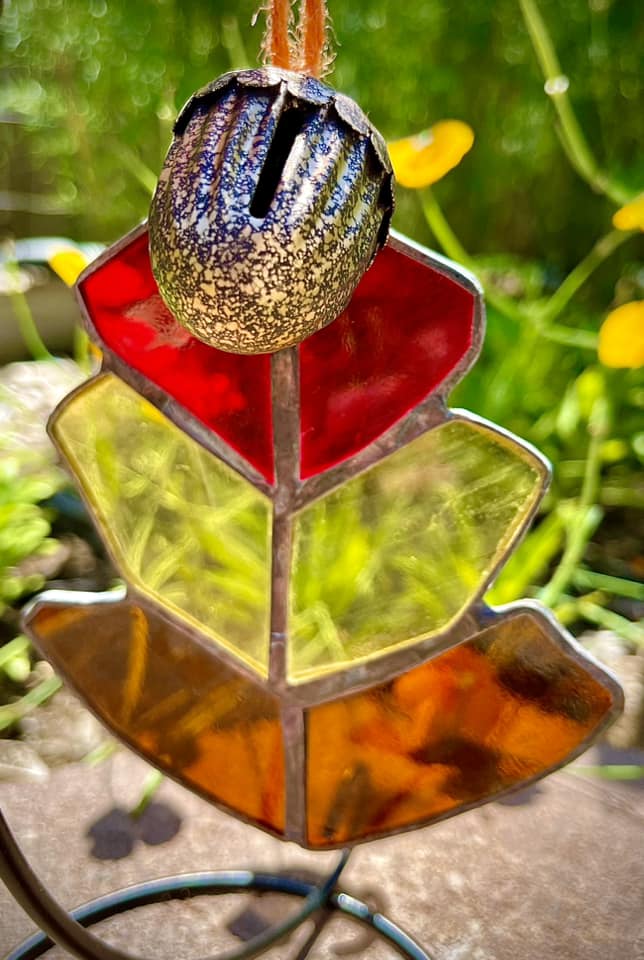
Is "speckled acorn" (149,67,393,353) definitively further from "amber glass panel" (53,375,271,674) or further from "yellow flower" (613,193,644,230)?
"yellow flower" (613,193,644,230)

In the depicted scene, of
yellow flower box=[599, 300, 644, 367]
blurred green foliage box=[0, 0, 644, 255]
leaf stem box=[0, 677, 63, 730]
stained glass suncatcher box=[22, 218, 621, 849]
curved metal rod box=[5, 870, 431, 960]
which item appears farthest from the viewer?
blurred green foliage box=[0, 0, 644, 255]

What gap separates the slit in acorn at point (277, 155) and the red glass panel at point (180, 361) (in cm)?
10

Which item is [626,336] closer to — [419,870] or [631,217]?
[631,217]

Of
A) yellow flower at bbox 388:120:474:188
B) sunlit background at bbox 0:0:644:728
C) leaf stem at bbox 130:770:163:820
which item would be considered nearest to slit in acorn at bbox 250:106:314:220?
yellow flower at bbox 388:120:474:188

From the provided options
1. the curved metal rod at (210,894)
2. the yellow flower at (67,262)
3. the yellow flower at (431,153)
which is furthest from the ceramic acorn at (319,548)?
the yellow flower at (67,262)

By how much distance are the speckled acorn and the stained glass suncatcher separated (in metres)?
0.06

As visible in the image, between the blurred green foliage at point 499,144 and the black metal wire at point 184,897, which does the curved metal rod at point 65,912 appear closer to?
the black metal wire at point 184,897

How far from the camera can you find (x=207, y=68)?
51.5 inches

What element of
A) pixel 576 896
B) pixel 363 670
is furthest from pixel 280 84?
pixel 576 896

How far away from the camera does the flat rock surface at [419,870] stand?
60cm

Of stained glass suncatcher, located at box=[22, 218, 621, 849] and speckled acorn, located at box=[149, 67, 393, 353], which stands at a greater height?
speckled acorn, located at box=[149, 67, 393, 353]

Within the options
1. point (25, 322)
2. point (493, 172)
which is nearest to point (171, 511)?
point (25, 322)

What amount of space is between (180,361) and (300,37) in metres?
0.13

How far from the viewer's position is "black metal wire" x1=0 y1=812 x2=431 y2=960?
0.40 m
